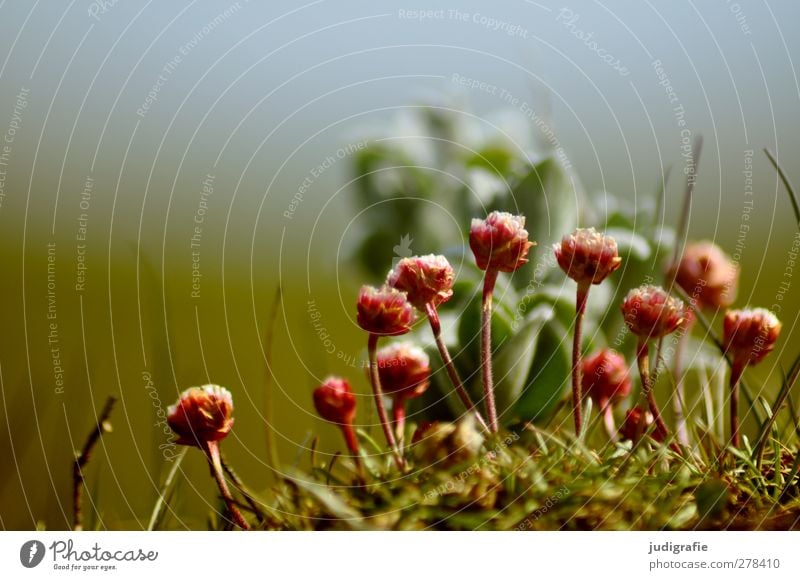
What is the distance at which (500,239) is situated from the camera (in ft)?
1.11

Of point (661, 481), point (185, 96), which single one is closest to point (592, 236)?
point (661, 481)

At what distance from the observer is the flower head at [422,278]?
0.33 meters

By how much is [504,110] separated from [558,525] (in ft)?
1.01

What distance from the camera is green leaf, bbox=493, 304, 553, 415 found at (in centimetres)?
39

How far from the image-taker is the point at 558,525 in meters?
0.34
